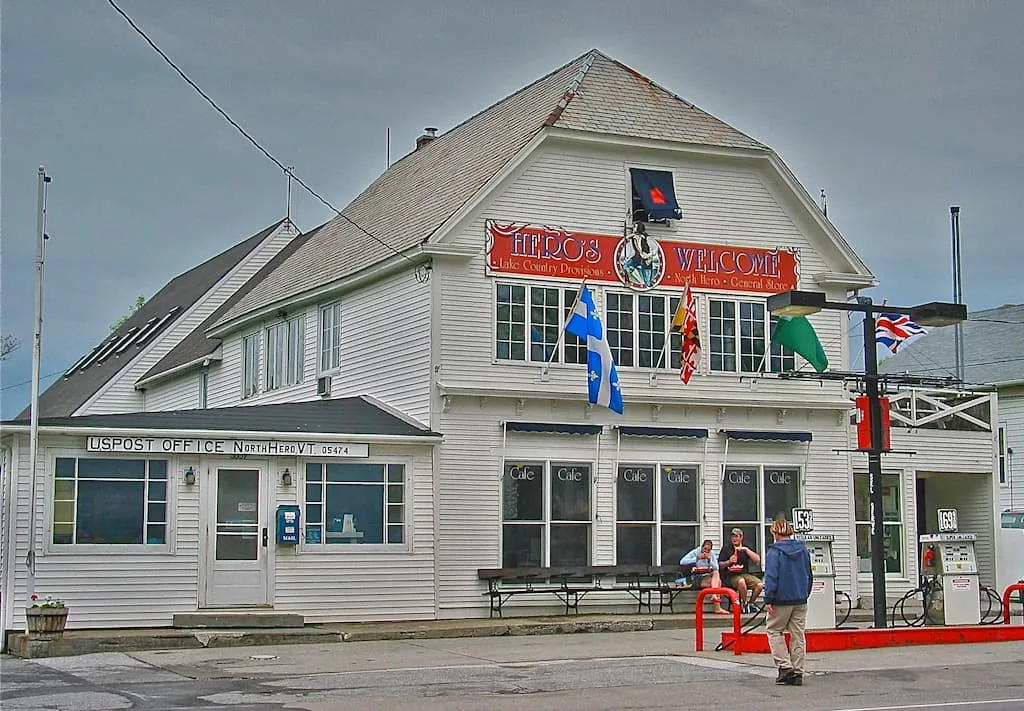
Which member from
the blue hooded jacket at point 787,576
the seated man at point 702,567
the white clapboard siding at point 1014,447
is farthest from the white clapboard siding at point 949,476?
the blue hooded jacket at point 787,576

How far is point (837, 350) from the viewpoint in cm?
2864

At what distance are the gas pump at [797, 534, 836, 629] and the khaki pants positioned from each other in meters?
4.85

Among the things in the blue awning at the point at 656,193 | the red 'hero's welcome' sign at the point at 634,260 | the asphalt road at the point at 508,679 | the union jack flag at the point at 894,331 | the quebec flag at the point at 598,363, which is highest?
the blue awning at the point at 656,193

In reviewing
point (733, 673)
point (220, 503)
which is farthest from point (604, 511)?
point (733, 673)

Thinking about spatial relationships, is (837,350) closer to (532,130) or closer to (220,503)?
(532,130)

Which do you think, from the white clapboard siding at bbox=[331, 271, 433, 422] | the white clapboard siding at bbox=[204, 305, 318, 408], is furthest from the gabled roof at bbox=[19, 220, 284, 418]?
the white clapboard siding at bbox=[331, 271, 433, 422]

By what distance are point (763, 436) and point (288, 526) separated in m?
9.15

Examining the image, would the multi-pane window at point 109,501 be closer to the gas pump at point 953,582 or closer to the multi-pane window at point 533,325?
the multi-pane window at point 533,325

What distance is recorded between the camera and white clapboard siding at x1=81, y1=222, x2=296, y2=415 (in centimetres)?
4288

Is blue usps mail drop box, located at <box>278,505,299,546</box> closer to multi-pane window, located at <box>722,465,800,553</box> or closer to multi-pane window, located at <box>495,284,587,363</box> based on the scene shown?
multi-pane window, located at <box>495,284,587,363</box>

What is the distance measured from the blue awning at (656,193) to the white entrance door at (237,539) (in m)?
8.65

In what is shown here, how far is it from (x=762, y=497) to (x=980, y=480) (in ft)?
21.0

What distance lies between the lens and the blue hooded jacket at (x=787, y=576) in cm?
1638

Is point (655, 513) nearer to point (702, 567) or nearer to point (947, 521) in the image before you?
point (702, 567)
